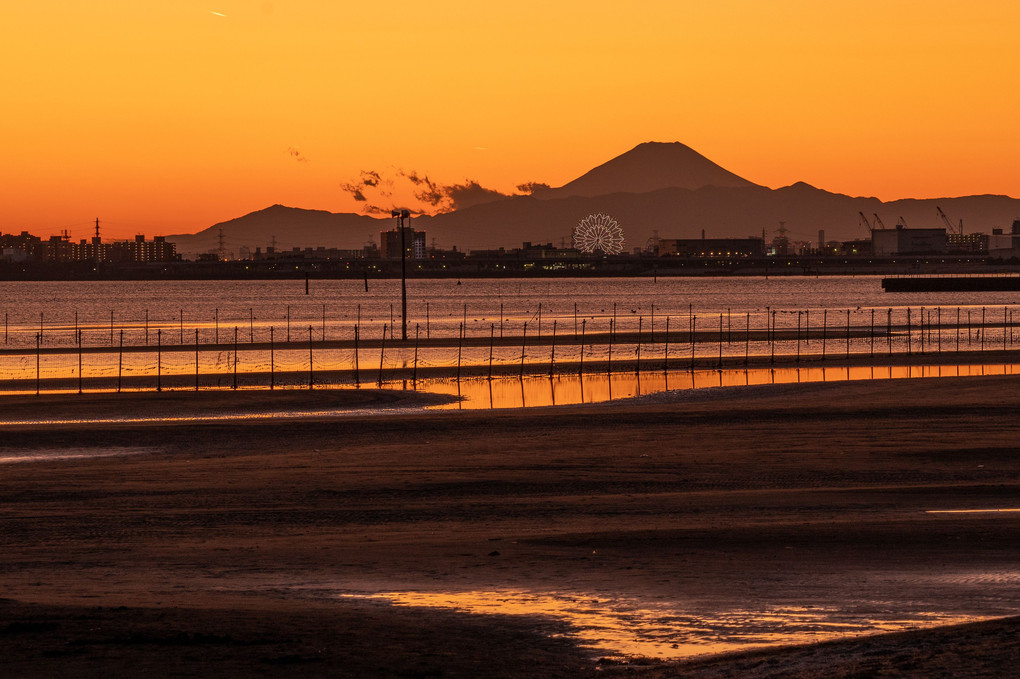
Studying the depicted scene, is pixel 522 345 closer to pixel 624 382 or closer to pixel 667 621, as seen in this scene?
pixel 624 382

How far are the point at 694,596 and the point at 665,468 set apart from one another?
13.6 m

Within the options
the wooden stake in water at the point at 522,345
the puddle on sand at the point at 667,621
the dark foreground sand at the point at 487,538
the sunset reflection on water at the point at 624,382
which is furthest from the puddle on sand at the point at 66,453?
the wooden stake in water at the point at 522,345

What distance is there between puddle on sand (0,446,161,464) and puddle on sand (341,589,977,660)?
20.0 meters

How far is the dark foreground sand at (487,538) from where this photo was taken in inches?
487

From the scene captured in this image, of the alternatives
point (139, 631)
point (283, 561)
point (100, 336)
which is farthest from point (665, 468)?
point (100, 336)

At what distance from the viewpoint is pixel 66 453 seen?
→ 34.2 meters

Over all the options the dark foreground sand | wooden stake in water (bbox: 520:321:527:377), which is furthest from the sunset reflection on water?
the dark foreground sand

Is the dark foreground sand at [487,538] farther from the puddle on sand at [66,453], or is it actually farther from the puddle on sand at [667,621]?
the puddle on sand at [667,621]

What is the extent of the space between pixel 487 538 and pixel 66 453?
18171 millimetres

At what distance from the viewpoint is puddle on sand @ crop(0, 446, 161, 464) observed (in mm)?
33050

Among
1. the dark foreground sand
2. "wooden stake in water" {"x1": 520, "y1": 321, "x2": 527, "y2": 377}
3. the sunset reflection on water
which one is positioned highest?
the dark foreground sand

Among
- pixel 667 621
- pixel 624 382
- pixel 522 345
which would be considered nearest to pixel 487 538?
pixel 667 621

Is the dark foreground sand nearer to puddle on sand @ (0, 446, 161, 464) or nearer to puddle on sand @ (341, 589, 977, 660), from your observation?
puddle on sand @ (0, 446, 161, 464)

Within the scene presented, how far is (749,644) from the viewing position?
12.9 m
